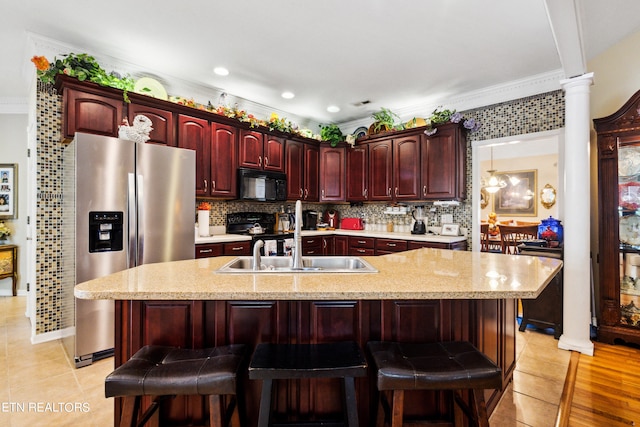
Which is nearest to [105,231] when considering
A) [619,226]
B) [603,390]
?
[603,390]

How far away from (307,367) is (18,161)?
5.54m

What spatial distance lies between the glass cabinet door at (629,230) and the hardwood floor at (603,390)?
37 centimetres

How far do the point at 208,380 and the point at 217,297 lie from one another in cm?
29

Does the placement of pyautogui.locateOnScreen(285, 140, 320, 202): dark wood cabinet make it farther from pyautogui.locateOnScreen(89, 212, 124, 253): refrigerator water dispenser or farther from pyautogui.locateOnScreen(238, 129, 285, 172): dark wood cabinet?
pyautogui.locateOnScreen(89, 212, 124, 253): refrigerator water dispenser

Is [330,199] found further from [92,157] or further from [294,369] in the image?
[294,369]

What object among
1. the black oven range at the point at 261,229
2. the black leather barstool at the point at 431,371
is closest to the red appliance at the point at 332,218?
the black oven range at the point at 261,229

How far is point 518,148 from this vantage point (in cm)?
675

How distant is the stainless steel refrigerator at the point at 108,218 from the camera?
250 cm

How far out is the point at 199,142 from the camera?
355cm

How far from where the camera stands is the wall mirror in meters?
6.61

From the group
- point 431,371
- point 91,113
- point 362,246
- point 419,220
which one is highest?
point 91,113

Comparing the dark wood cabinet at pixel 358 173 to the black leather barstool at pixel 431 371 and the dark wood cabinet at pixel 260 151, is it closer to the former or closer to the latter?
the dark wood cabinet at pixel 260 151

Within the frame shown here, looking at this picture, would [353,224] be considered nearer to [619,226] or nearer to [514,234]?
[514,234]

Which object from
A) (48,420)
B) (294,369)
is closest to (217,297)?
(294,369)
